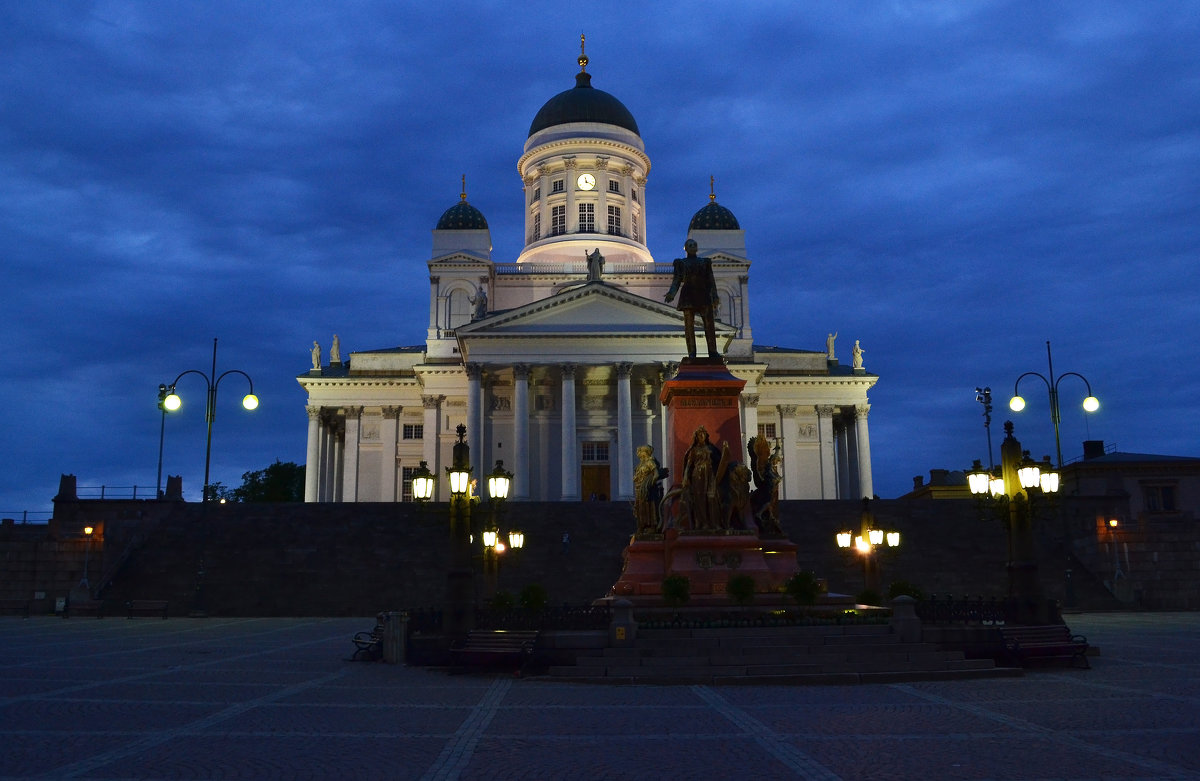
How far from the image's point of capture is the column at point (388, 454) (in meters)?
69.0

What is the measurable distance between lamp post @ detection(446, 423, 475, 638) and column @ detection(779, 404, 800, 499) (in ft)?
170

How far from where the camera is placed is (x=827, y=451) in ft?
231

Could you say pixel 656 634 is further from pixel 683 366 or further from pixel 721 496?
pixel 683 366

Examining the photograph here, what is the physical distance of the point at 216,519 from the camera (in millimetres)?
47812

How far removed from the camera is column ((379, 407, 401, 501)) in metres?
69.0

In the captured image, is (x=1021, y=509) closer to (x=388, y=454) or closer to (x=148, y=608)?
(x=148, y=608)

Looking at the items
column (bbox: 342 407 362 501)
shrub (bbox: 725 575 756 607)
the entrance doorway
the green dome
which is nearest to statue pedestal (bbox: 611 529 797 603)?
shrub (bbox: 725 575 756 607)

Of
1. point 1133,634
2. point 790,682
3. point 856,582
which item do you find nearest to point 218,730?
point 790,682

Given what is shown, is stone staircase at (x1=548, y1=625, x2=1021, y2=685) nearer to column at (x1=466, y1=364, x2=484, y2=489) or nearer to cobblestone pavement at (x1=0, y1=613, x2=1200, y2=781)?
cobblestone pavement at (x1=0, y1=613, x2=1200, y2=781)

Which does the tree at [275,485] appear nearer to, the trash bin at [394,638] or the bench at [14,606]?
the bench at [14,606]

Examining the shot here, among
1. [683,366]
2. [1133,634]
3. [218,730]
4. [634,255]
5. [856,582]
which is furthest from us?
[634,255]

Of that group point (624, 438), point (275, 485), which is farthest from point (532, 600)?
point (275, 485)

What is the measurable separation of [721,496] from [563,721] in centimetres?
746

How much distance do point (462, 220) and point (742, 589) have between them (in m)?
61.7
